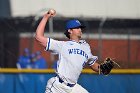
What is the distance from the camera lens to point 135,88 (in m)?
7.86

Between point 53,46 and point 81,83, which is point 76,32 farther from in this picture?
point 81,83

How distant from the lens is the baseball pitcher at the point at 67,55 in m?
5.86

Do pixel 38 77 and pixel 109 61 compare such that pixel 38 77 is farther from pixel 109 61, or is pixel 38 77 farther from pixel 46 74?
pixel 109 61

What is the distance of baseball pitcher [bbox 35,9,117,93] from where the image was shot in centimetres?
586

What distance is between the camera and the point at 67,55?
19.3 feet

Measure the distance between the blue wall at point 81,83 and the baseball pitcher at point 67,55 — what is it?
5.82ft

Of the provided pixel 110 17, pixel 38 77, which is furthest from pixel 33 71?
pixel 110 17

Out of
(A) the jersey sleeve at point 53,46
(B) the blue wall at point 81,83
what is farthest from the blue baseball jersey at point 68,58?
(B) the blue wall at point 81,83

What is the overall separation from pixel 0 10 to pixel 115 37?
4.05 meters

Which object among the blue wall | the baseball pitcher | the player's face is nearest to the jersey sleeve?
the baseball pitcher

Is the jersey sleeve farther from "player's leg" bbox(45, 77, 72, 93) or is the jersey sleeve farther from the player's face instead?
"player's leg" bbox(45, 77, 72, 93)

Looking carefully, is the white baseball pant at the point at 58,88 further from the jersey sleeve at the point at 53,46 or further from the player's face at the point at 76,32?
the player's face at the point at 76,32

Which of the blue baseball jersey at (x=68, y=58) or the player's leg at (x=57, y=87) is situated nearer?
the blue baseball jersey at (x=68, y=58)

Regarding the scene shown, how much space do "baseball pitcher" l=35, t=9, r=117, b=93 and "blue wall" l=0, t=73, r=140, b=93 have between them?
177 centimetres
